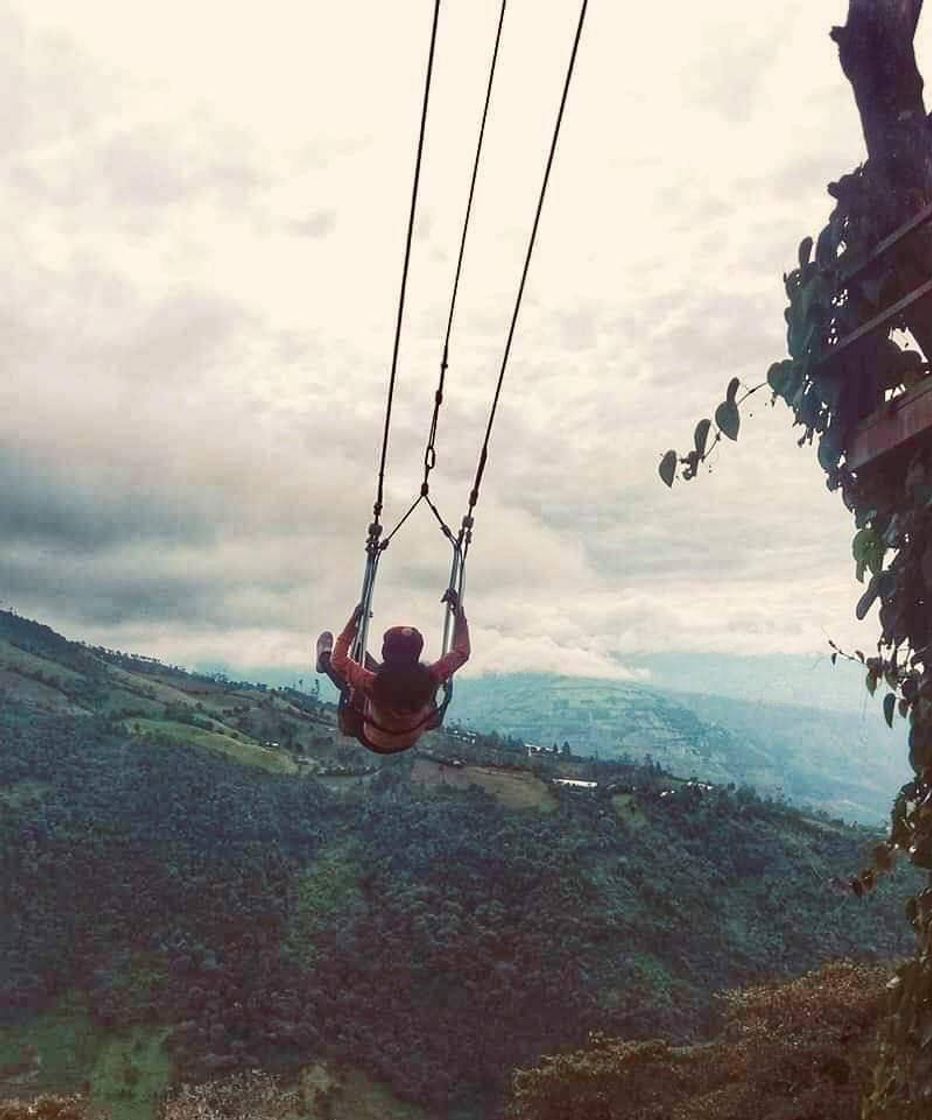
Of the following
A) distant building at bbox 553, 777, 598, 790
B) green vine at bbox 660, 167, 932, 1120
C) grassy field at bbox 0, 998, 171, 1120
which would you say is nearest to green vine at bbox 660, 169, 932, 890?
green vine at bbox 660, 167, 932, 1120

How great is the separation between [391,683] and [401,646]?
0.26 meters

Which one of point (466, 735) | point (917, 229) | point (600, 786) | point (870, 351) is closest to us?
point (917, 229)

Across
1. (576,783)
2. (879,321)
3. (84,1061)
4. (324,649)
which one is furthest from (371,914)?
(879,321)

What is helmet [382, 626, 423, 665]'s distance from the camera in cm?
654

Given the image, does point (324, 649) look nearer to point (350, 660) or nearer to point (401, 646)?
point (350, 660)

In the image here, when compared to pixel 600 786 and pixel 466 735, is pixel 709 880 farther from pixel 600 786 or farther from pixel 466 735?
pixel 466 735

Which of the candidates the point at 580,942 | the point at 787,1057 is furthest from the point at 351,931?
the point at 787,1057

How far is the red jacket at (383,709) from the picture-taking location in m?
6.73

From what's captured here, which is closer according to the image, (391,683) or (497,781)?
(391,683)

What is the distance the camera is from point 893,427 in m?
3.38

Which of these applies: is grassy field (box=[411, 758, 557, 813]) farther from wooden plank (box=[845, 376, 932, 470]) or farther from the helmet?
wooden plank (box=[845, 376, 932, 470])

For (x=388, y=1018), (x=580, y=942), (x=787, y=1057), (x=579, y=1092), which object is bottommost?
(x=388, y=1018)

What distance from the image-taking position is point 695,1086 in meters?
22.8

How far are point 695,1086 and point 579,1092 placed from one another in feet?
9.09
